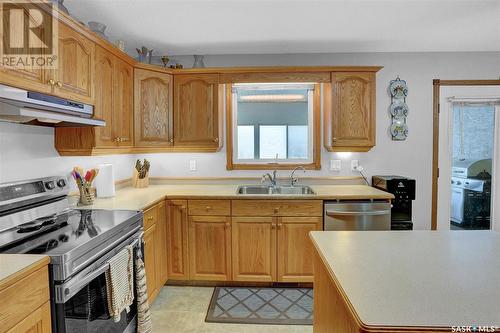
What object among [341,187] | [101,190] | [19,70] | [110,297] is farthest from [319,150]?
[19,70]

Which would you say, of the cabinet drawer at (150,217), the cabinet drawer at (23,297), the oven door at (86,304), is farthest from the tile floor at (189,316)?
the cabinet drawer at (23,297)

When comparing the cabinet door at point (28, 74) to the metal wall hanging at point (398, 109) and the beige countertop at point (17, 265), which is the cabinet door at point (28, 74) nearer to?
the beige countertop at point (17, 265)

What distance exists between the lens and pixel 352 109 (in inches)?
115

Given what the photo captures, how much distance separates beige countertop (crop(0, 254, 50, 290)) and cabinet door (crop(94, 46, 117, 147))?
3.80ft

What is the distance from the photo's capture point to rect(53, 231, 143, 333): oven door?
4.11ft

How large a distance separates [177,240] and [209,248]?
1.02 feet

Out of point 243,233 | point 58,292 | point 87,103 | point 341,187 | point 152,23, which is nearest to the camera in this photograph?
point 58,292

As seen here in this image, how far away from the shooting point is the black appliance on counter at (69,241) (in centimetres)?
127

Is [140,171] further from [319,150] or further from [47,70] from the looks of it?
[319,150]

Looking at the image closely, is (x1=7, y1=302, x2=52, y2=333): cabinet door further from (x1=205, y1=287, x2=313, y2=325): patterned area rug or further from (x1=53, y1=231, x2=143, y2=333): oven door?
(x1=205, y1=287, x2=313, y2=325): patterned area rug

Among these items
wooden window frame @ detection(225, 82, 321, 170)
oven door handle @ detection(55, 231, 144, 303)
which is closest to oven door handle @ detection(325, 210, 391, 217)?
wooden window frame @ detection(225, 82, 321, 170)

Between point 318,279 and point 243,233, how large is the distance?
1.33 meters

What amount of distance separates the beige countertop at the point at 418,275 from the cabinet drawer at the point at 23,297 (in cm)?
115

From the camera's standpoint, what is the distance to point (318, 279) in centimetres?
142
